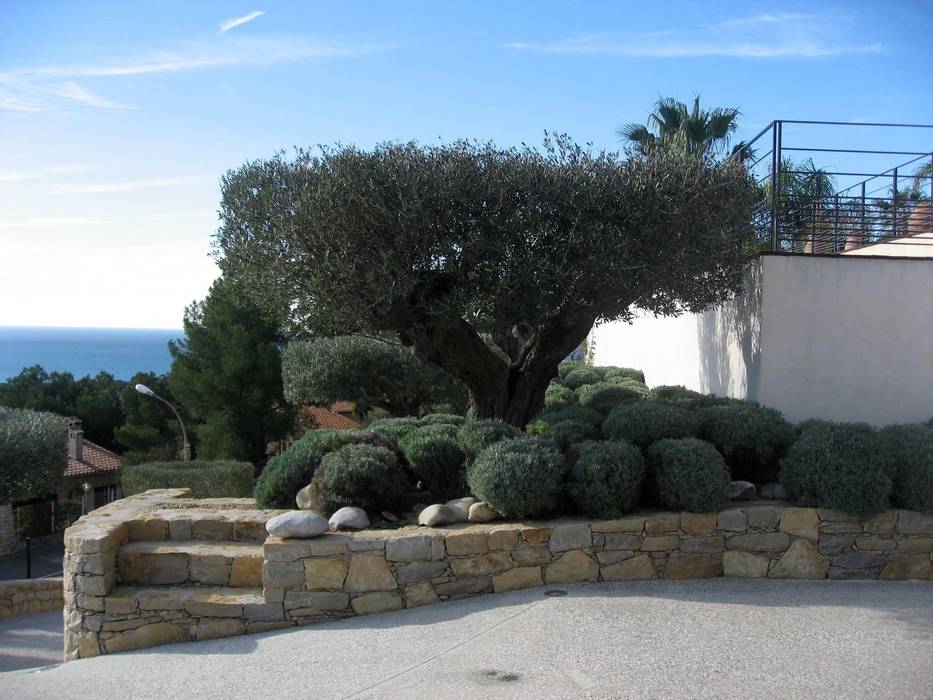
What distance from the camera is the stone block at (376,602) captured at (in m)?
6.35

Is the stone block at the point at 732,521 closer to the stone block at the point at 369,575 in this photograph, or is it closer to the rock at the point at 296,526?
the stone block at the point at 369,575

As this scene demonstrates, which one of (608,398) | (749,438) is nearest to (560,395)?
(608,398)

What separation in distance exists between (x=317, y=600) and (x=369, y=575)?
0.49 metres

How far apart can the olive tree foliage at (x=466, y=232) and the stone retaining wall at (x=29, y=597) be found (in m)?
8.74

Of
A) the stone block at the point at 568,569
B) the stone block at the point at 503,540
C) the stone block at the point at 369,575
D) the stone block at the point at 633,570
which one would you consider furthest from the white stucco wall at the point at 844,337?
the stone block at the point at 369,575

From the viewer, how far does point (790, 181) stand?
13.4 metres

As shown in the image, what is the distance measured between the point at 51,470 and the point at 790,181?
16.0m

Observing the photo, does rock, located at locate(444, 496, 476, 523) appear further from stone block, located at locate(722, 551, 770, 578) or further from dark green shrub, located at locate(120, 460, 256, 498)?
dark green shrub, located at locate(120, 460, 256, 498)

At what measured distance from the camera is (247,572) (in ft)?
22.1

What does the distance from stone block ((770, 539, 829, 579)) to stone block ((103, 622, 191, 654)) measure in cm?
521

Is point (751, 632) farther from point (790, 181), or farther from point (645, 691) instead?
point (790, 181)

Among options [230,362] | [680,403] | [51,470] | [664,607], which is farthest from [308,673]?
[230,362]

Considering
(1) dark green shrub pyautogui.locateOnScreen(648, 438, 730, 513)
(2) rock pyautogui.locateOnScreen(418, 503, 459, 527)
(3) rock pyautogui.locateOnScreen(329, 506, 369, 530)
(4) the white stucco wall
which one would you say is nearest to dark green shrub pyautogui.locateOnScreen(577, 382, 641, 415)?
(4) the white stucco wall

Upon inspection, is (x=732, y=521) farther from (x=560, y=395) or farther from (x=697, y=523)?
(x=560, y=395)
